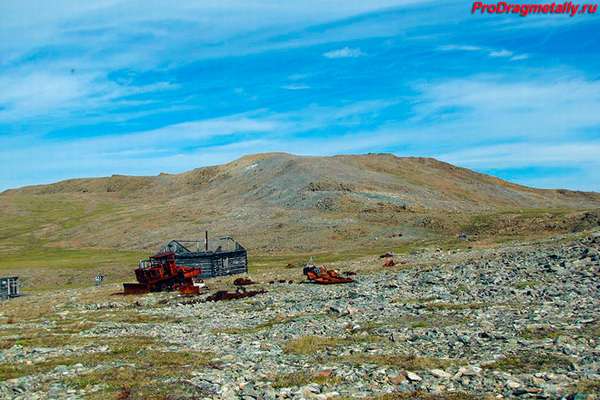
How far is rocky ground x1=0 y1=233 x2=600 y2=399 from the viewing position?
15352 millimetres

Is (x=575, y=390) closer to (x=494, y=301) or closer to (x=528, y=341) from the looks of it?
(x=528, y=341)

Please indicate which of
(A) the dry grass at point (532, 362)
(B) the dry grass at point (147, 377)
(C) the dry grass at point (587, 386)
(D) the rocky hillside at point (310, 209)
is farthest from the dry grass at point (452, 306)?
(D) the rocky hillside at point (310, 209)

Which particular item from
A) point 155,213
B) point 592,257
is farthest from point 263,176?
point 592,257

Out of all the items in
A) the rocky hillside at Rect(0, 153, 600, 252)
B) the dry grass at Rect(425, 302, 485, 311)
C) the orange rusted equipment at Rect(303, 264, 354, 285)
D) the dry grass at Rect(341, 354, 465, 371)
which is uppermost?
the rocky hillside at Rect(0, 153, 600, 252)

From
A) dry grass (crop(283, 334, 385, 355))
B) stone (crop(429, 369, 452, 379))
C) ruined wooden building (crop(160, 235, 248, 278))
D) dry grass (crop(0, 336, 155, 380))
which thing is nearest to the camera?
stone (crop(429, 369, 452, 379))

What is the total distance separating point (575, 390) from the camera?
13492 mm

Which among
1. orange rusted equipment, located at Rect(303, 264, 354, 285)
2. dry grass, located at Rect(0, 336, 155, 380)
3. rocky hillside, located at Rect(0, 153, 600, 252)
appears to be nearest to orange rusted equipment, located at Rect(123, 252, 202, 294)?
orange rusted equipment, located at Rect(303, 264, 354, 285)

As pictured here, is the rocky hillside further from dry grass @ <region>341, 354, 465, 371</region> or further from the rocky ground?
dry grass @ <region>341, 354, 465, 371</region>

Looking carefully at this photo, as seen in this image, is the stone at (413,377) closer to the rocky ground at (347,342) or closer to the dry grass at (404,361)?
the rocky ground at (347,342)

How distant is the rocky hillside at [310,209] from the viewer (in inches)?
3578

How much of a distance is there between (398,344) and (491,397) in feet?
21.5

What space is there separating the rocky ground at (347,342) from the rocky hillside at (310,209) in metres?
49.2

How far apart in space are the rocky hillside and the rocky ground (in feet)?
162

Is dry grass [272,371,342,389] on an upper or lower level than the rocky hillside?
lower
